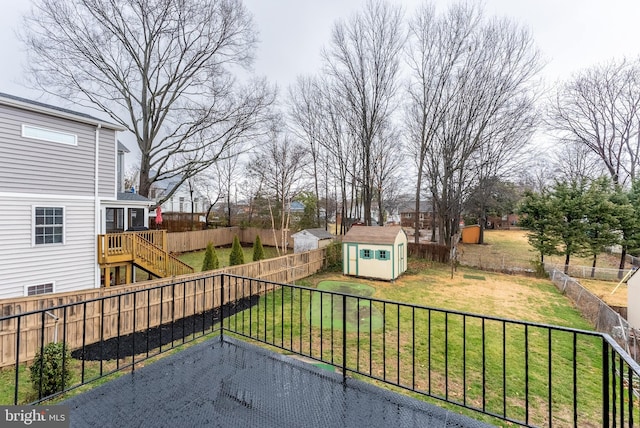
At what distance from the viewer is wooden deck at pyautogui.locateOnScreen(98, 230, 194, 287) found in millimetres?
7358

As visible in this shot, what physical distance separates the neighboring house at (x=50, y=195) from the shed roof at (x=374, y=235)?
808 cm

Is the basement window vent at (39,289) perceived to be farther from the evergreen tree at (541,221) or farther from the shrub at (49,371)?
the evergreen tree at (541,221)

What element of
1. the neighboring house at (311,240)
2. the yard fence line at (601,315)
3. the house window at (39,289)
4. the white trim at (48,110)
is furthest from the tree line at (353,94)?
the yard fence line at (601,315)

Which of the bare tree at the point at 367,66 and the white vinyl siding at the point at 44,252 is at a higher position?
the bare tree at the point at 367,66

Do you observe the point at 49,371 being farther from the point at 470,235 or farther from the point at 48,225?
the point at 470,235

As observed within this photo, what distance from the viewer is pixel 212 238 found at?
17594 mm

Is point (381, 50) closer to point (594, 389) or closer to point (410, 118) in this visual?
point (410, 118)

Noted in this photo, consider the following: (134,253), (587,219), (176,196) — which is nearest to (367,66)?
(587,219)

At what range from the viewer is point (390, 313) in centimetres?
680

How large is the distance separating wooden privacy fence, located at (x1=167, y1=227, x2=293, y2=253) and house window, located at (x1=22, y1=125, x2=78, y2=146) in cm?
745

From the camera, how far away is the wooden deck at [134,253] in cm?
736

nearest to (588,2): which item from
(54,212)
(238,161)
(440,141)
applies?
(440,141)

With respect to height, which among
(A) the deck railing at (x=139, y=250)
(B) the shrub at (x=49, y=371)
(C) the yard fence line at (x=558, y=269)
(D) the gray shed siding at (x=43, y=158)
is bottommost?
(C) the yard fence line at (x=558, y=269)

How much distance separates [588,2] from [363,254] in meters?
9.26
